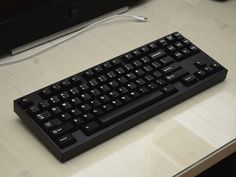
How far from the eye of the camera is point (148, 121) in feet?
2.55

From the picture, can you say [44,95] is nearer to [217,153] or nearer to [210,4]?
[217,153]

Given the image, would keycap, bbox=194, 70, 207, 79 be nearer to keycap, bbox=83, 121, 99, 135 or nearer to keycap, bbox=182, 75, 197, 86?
keycap, bbox=182, 75, 197, 86

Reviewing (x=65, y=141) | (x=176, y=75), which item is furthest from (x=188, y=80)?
(x=65, y=141)

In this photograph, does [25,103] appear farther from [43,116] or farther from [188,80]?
[188,80]

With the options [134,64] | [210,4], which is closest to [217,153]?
[134,64]

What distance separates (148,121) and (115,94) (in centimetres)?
6

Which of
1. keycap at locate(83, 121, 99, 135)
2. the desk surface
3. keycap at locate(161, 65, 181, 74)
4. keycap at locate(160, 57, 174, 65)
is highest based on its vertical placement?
keycap at locate(160, 57, 174, 65)

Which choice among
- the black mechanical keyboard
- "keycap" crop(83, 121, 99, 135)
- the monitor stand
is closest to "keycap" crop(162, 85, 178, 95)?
the black mechanical keyboard

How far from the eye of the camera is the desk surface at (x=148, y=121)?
70 cm

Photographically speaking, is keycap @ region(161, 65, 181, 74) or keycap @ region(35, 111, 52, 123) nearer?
keycap @ region(35, 111, 52, 123)

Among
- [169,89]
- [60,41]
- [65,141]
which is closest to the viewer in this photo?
[65,141]

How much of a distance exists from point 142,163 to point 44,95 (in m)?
0.18

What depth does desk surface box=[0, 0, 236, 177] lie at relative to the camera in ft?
2.29

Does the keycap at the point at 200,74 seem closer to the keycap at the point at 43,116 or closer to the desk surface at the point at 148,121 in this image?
the desk surface at the point at 148,121
